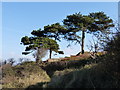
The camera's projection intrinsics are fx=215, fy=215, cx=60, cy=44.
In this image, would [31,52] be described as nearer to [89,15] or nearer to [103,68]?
[89,15]

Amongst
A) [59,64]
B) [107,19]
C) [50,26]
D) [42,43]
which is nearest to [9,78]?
[59,64]

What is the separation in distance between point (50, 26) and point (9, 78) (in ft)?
64.2

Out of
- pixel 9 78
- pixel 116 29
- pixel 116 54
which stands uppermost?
pixel 116 29

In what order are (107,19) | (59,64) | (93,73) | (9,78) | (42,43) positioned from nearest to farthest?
(93,73)
(9,78)
(59,64)
(42,43)
(107,19)

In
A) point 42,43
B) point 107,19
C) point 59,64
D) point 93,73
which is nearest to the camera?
point 93,73

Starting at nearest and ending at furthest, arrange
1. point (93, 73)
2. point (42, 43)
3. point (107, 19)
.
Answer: point (93, 73) < point (42, 43) < point (107, 19)

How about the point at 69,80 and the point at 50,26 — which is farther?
the point at 50,26

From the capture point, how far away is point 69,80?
4680 millimetres

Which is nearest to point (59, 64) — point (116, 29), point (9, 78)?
point (9, 78)

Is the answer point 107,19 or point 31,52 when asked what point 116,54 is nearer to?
point 31,52

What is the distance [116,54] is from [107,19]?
1033 inches

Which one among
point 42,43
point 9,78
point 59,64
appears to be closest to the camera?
point 9,78

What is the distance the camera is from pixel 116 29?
16.6 ft

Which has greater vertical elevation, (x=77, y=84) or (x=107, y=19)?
(x=107, y=19)
